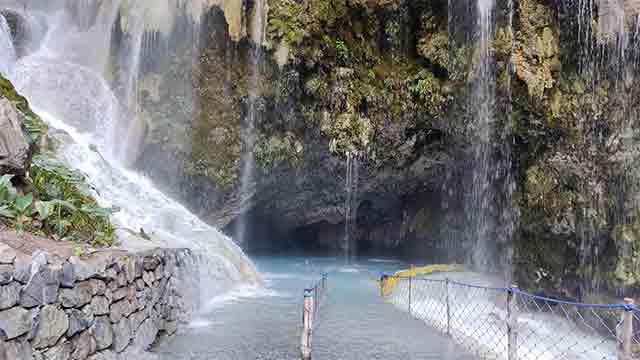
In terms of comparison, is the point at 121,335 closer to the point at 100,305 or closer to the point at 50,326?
the point at 100,305

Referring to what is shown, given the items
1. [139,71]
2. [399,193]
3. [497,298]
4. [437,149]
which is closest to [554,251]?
[497,298]

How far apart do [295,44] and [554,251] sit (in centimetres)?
1080

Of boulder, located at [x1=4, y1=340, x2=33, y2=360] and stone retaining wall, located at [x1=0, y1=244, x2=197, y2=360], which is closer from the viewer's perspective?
boulder, located at [x1=4, y1=340, x2=33, y2=360]

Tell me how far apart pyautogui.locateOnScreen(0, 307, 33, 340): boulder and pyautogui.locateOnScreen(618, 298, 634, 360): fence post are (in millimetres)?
5266

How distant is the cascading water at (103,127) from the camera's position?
12430mm

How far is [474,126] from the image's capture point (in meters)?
18.4

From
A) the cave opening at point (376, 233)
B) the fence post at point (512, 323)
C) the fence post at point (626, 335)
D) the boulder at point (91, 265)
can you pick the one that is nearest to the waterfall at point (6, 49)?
the cave opening at point (376, 233)

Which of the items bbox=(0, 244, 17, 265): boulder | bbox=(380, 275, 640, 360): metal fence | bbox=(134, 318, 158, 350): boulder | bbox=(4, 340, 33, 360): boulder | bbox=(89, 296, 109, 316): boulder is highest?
bbox=(0, 244, 17, 265): boulder

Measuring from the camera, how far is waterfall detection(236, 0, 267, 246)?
727 inches

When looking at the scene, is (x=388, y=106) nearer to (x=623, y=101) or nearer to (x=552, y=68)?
(x=552, y=68)

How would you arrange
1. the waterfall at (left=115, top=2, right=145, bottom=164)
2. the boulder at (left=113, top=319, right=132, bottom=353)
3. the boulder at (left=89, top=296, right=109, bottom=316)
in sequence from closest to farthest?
the boulder at (left=89, top=296, right=109, bottom=316)
the boulder at (left=113, top=319, right=132, bottom=353)
the waterfall at (left=115, top=2, right=145, bottom=164)

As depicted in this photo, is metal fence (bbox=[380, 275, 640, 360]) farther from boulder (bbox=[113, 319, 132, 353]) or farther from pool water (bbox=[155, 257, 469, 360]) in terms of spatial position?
boulder (bbox=[113, 319, 132, 353])

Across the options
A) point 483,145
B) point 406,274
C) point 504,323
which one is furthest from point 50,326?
point 483,145

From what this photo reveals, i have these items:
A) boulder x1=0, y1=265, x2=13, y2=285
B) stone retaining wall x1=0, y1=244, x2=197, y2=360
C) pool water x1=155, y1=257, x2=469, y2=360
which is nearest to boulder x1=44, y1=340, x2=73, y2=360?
stone retaining wall x1=0, y1=244, x2=197, y2=360
